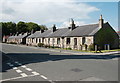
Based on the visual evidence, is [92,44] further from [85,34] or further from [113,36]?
[113,36]

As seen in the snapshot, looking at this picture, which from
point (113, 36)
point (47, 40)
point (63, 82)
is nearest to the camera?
point (63, 82)

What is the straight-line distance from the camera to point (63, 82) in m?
6.36

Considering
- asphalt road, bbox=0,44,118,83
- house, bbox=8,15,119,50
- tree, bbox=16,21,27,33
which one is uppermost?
tree, bbox=16,21,27,33

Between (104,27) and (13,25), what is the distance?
263 feet

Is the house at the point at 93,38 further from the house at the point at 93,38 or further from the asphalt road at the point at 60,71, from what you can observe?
the asphalt road at the point at 60,71

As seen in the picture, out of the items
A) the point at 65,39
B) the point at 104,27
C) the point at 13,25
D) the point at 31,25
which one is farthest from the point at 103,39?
the point at 13,25

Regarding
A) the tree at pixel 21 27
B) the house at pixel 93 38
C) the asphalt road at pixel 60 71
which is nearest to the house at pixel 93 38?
the house at pixel 93 38

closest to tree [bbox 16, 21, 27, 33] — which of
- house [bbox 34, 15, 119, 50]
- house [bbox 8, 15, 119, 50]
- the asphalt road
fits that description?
house [bbox 8, 15, 119, 50]

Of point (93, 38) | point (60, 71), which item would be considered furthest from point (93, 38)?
point (60, 71)

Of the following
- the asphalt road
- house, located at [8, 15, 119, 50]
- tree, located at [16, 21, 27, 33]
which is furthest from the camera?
tree, located at [16, 21, 27, 33]

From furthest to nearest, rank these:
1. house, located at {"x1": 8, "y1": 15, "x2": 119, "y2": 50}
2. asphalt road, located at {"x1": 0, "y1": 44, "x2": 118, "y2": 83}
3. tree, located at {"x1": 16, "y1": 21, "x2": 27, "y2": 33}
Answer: tree, located at {"x1": 16, "y1": 21, "x2": 27, "y2": 33} < house, located at {"x1": 8, "y1": 15, "x2": 119, "y2": 50} < asphalt road, located at {"x1": 0, "y1": 44, "x2": 118, "y2": 83}

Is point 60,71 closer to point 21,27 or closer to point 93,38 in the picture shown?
point 93,38

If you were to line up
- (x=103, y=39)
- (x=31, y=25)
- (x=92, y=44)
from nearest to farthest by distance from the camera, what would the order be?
(x=92, y=44) < (x=103, y=39) < (x=31, y=25)

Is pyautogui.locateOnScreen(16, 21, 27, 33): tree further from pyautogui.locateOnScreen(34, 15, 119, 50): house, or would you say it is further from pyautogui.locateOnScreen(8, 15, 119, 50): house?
pyautogui.locateOnScreen(34, 15, 119, 50): house
